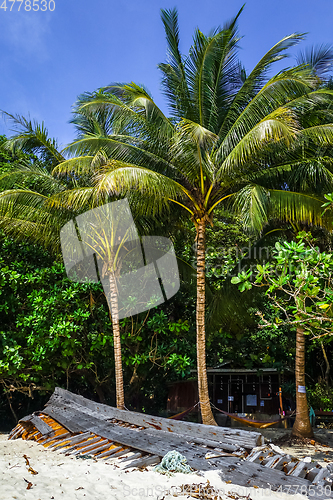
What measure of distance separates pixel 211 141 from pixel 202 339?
4.34 m

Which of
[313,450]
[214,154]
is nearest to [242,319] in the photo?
[313,450]

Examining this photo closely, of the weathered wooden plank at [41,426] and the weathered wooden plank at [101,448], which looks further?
the weathered wooden plank at [41,426]

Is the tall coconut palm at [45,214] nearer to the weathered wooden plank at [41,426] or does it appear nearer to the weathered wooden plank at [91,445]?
the weathered wooden plank at [41,426]

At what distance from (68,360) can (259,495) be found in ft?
28.2

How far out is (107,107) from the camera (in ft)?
28.9

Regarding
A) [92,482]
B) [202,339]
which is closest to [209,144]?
[202,339]

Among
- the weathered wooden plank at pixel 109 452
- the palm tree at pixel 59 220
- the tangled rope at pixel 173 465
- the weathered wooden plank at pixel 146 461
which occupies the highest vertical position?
the palm tree at pixel 59 220

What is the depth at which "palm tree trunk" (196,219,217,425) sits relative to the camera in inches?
328

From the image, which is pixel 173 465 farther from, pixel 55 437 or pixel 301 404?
pixel 301 404

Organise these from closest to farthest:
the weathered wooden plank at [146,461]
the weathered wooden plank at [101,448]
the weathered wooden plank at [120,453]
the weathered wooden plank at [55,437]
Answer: the weathered wooden plank at [146,461], the weathered wooden plank at [120,453], the weathered wooden plank at [101,448], the weathered wooden plank at [55,437]

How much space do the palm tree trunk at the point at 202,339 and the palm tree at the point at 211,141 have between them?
0.02 m

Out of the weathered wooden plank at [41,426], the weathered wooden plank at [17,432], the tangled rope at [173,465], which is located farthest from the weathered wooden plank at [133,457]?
the weathered wooden plank at [17,432]

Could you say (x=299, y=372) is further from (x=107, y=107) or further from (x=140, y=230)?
(x=107, y=107)

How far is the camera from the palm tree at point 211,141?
7.70 metres
